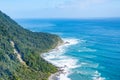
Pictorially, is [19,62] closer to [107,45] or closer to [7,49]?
[7,49]

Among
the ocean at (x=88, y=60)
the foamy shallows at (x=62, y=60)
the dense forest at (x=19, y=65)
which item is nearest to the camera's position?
the dense forest at (x=19, y=65)

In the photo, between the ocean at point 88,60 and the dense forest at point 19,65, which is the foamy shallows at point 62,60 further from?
the dense forest at point 19,65

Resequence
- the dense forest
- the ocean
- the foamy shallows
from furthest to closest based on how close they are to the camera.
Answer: the foamy shallows
the ocean
the dense forest

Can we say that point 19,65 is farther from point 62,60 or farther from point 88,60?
point 88,60

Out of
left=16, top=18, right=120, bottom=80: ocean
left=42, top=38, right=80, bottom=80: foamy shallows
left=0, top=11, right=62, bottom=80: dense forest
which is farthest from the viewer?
left=42, top=38, right=80, bottom=80: foamy shallows

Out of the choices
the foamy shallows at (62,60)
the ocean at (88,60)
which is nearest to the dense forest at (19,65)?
the foamy shallows at (62,60)

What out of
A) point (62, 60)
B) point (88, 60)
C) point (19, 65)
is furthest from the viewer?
point (62, 60)

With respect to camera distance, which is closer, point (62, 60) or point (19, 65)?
point (19, 65)

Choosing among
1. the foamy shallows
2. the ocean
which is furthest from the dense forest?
the ocean

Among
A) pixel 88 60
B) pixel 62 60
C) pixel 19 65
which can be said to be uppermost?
pixel 88 60

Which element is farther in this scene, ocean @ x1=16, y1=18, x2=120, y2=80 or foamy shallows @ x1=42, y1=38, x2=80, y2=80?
foamy shallows @ x1=42, y1=38, x2=80, y2=80

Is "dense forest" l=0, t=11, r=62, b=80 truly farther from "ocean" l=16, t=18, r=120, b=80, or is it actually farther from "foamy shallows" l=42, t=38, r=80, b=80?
"ocean" l=16, t=18, r=120, b=80

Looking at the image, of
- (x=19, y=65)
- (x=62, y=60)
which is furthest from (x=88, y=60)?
(x=19, y=65)
